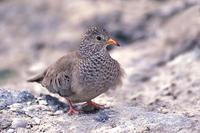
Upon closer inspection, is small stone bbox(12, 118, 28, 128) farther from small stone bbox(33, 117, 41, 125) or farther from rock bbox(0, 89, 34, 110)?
rock bbox(0, 89, 34, 110)

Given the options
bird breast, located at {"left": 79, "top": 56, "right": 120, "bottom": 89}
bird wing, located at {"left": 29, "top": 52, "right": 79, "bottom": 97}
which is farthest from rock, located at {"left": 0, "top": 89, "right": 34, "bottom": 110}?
bird breast, located at {"left": 79, "top": 56, "right": 120, "bottom": 89}

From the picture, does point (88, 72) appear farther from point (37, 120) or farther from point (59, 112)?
point (37, 120)

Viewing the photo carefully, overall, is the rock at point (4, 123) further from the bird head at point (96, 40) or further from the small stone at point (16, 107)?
the bird head at point (96, 40)

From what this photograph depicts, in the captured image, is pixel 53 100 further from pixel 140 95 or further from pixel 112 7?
pixel 112 7

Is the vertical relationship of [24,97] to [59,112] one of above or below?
above

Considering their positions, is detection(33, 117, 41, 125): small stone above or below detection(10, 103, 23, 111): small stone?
below

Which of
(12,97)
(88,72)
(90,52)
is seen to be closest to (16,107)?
(12,97)

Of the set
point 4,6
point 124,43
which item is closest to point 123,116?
point 124,43
